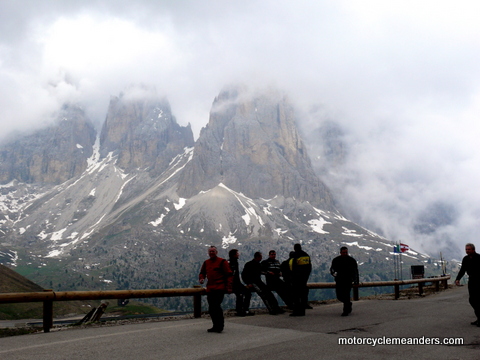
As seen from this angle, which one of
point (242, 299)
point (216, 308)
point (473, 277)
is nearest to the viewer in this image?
point (216, 308)

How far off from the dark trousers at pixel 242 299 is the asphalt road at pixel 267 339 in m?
1.00

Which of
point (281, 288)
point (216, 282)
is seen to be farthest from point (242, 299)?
point (216, 282)

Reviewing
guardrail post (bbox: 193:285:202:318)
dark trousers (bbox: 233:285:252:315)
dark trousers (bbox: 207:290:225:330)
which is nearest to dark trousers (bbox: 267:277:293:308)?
dark trousers (bbox: 233:285:252:315)

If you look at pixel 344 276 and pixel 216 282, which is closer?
pixel 216 282

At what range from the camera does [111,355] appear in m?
10.6

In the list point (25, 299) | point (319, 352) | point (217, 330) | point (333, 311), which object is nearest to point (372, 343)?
point (319, 352)

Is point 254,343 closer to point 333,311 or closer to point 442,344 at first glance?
point 442,344

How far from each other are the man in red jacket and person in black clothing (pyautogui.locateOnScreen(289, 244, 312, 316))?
408cm

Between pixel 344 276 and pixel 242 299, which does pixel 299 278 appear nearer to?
pixel 344 276

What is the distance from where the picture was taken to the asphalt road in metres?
10.6

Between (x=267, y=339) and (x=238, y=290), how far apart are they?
16.7 feet

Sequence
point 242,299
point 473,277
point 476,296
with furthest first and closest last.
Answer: point 242,299
point 473,277
point 476,296

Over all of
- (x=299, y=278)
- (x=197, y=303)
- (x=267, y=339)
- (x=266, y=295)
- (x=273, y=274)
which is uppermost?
(x=273, y=274)

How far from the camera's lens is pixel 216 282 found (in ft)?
46.4
